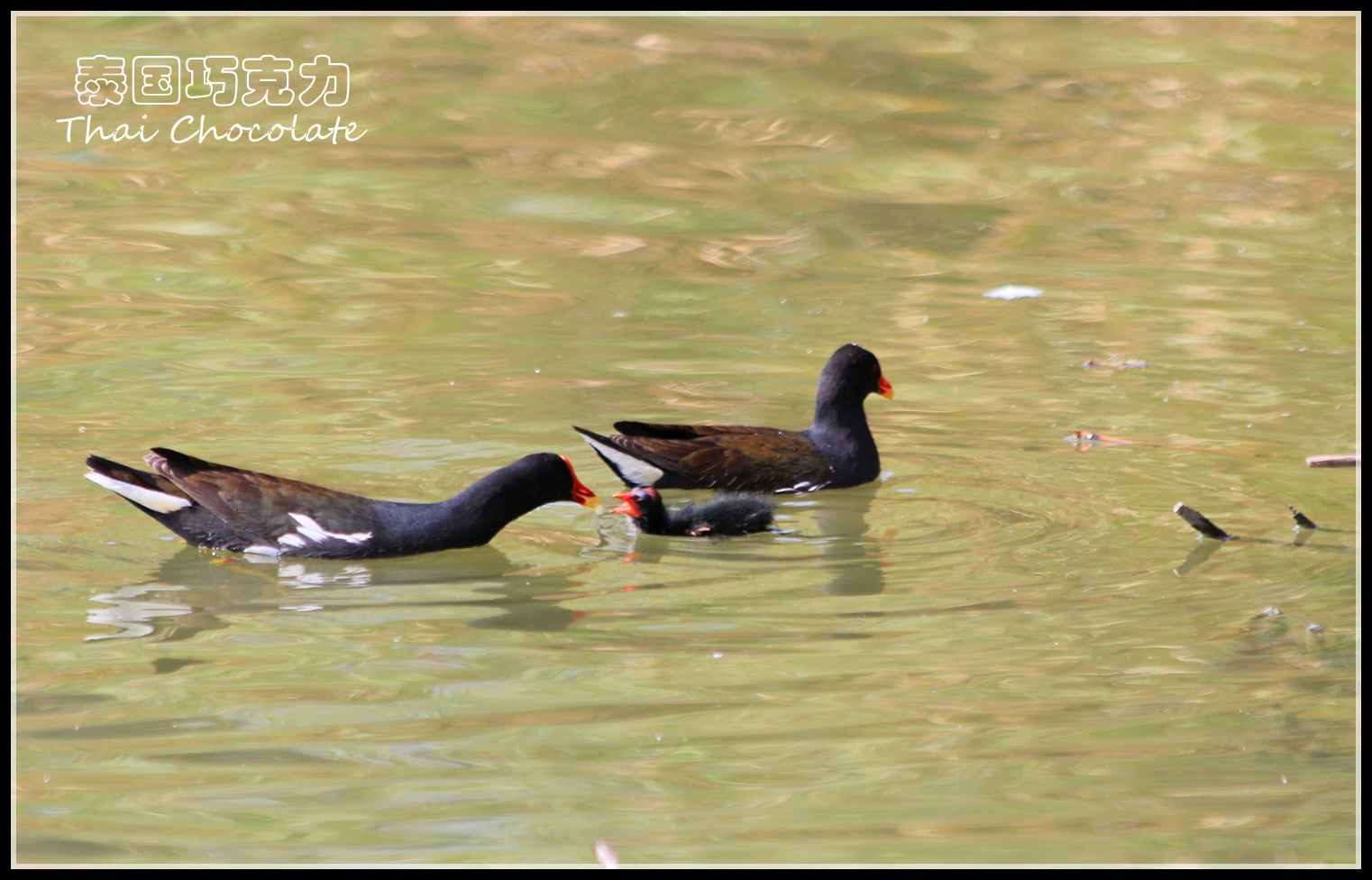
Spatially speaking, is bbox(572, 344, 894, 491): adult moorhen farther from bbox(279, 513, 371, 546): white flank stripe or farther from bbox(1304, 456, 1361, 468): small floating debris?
bbox(1304, 456, 1361, 468): small floating debris

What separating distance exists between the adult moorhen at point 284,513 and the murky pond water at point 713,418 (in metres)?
0.13

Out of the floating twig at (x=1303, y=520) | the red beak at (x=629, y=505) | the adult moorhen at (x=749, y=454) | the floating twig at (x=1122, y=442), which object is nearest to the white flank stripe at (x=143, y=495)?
the red beak at (x=629, y=505)

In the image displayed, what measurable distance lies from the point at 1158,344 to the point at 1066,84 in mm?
6979

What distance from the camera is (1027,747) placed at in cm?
577

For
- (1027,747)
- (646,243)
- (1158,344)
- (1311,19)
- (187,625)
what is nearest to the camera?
(1027,747)

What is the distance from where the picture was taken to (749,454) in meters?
9.14

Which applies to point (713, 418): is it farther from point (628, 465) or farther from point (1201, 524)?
point (1201, 524)

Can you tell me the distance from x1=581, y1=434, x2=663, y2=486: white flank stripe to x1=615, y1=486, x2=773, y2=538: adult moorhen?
0.62 meters

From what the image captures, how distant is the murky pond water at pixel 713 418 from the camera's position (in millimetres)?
5449

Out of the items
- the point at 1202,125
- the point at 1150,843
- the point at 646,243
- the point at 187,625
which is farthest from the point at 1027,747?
the point at 1202,125

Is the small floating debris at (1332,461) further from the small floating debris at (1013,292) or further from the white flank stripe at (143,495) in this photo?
the white flank stripe at (143,495)

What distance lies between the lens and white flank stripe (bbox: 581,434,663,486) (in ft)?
29.2

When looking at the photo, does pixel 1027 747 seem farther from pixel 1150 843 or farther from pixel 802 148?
pixel 802 148

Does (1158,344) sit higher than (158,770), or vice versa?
(158,770)
